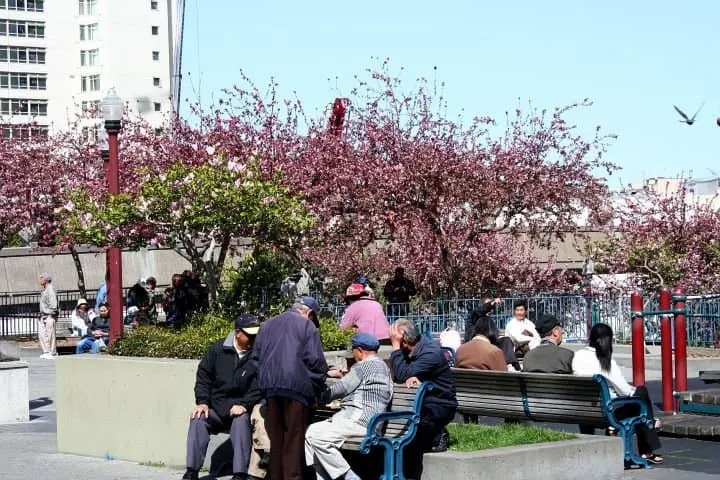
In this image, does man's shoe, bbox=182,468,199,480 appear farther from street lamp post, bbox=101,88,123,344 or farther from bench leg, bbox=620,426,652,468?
street lamp post, bbox=101,88,123,344

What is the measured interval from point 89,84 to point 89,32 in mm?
4120

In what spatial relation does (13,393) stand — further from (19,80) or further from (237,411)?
(19,80)

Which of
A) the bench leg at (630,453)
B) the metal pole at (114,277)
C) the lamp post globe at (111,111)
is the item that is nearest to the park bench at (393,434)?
the bench leg at (630,453)

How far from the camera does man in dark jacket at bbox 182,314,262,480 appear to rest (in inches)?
476

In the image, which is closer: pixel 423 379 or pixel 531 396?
pixel 423 379

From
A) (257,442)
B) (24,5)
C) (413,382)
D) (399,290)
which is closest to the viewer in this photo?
(413,382)

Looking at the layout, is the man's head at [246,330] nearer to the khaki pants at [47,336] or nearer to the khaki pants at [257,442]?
the khaki pants at [257,442]

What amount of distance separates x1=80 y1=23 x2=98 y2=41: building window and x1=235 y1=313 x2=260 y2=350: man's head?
340ft

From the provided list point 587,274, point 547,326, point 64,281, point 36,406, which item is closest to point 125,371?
point 547,326

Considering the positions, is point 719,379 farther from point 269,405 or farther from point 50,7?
point 50,7

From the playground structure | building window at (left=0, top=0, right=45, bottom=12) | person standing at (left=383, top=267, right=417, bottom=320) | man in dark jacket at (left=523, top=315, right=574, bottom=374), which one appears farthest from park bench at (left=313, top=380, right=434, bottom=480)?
building window at (left=0, top=0, right=45, bottom=12)

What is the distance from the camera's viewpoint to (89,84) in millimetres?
113938

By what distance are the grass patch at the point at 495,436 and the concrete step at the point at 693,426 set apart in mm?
2693

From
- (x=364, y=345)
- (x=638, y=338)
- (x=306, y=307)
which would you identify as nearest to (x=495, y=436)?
(x=364, y=345)
